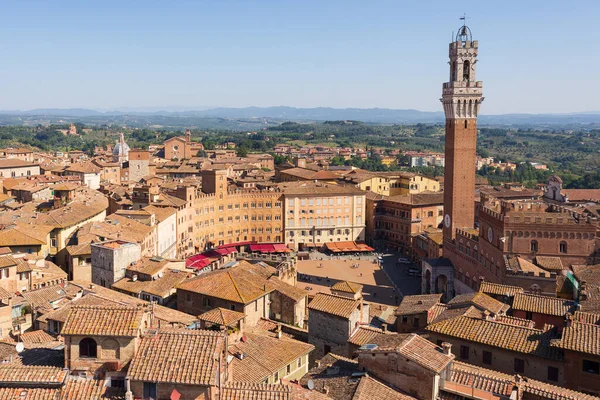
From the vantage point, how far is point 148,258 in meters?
49.2

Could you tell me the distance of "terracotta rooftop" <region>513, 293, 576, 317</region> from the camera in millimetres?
31498

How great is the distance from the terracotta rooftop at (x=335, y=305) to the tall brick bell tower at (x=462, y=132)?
140ft

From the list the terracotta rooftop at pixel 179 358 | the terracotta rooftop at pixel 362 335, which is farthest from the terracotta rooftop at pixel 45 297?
the terracotta rooftop at pixel 179 358

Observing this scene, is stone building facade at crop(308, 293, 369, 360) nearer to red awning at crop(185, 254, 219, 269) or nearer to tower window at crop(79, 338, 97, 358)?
tower window at crop(79, 338, 97, 358)

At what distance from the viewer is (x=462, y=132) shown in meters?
71.3

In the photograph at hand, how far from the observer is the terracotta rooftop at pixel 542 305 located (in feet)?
103

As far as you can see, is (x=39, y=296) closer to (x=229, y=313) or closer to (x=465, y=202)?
(x=229, y=313)

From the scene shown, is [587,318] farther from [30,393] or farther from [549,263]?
[549,263]

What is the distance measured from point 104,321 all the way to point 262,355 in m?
11.2

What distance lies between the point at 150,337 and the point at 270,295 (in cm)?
2279

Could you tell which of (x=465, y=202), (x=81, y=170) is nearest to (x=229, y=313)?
(x=465, y=202)

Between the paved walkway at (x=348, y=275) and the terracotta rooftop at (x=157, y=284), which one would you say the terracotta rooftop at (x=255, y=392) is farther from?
the paved walkway at (x=348, y=275)

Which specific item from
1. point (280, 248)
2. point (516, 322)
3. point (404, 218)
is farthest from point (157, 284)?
point (404, 218)

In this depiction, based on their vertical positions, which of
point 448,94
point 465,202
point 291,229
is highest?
point 448,94
